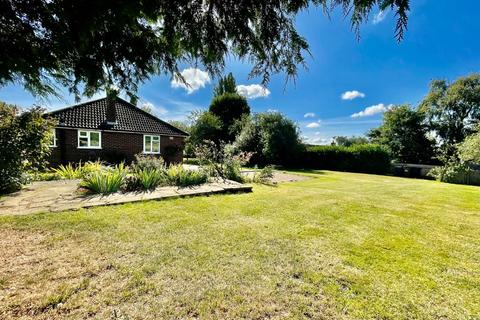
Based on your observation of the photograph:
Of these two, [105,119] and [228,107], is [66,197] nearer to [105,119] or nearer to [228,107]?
[105,119]

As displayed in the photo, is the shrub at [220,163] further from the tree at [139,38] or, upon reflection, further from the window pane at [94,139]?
the window pane at [94,139]

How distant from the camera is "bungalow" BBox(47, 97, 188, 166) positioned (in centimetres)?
1382

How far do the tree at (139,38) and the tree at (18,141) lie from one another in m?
4.74

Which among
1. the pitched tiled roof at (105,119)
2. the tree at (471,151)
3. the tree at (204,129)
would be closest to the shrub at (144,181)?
the pitched tiled roof at (105,119)

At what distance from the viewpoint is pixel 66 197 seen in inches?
214

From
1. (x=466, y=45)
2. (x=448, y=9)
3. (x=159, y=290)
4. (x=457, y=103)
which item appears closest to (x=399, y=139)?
(x=457, y=103)

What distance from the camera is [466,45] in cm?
616

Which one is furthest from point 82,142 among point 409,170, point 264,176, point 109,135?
point 409,170

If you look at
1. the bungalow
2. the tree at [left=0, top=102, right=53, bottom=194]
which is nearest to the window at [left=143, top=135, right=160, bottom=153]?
the bungalow

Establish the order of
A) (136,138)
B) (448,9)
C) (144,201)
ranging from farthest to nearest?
(136,138), (144,201), (448,9)

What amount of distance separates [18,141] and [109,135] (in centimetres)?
959

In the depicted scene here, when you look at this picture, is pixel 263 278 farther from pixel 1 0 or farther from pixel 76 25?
pixel 1 0

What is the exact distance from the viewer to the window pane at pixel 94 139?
14.7m

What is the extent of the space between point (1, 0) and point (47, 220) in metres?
3.39
